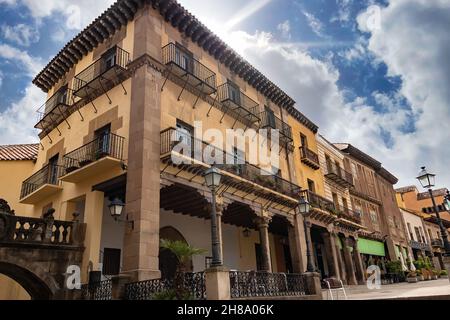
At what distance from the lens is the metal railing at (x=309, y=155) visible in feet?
71.6

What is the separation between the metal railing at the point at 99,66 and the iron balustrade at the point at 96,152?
260cm

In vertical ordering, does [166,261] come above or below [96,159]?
below

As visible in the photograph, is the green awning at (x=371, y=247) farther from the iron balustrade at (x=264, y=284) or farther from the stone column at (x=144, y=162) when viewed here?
the stone column at (x=144, y=162)

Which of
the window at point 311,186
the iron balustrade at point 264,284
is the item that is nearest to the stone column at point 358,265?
the window at point 311,186

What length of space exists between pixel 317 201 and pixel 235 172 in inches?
320

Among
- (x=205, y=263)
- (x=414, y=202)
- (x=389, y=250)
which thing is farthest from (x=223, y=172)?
(x=414, y=202)

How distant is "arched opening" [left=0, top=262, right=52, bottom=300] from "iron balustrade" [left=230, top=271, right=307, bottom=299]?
19.0 ft

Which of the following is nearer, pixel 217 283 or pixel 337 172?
pixel 217 283

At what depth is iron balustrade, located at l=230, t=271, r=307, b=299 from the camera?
10.1 meters

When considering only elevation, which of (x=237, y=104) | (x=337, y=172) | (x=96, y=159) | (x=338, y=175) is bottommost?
(x=96, y=159)

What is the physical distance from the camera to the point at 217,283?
26.3 feet

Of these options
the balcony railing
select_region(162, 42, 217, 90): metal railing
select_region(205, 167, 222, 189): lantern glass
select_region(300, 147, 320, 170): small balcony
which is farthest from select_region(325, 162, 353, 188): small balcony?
select_region(205, 167, 222, 189): lantern glass

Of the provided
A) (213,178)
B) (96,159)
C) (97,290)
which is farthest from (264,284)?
(96,159)

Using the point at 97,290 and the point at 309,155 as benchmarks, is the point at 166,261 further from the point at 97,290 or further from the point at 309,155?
the point at 309,155
